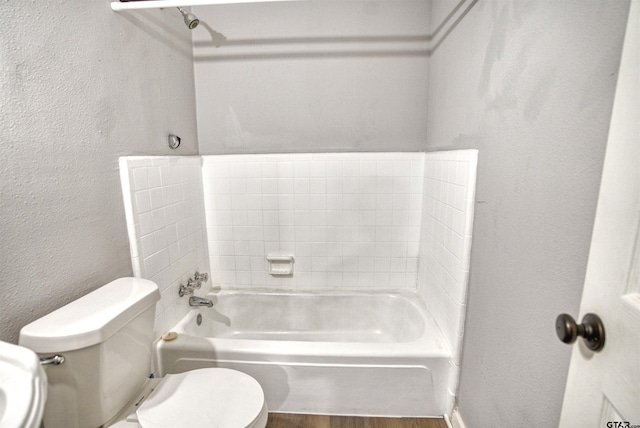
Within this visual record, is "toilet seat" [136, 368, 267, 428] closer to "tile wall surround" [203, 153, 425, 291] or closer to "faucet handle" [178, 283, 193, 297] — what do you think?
"faucet handle" [178, 283, 193, 297]

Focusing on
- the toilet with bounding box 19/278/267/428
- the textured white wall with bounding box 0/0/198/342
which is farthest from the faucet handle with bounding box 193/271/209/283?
the toilet with bounding box 19/278/267/428

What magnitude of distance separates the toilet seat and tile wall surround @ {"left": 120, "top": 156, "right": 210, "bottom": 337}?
19.7 inches

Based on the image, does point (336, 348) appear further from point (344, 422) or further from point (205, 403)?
point (205, 403)

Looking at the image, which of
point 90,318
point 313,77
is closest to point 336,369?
point 90,318

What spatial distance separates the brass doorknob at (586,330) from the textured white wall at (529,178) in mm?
184

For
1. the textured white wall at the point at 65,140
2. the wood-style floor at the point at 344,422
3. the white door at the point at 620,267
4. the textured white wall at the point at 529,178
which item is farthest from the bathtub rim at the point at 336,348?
the white door at the point at 620,267

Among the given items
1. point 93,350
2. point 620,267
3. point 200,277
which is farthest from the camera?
point 200,277

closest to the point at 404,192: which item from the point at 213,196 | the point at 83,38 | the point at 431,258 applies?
the point at 431,258

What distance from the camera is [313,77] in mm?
1944

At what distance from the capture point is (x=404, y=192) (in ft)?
6.58

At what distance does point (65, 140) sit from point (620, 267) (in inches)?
58.4

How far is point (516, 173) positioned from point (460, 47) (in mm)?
792

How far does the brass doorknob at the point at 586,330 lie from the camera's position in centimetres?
53

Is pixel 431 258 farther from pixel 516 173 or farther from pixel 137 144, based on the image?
pixel 137 144
